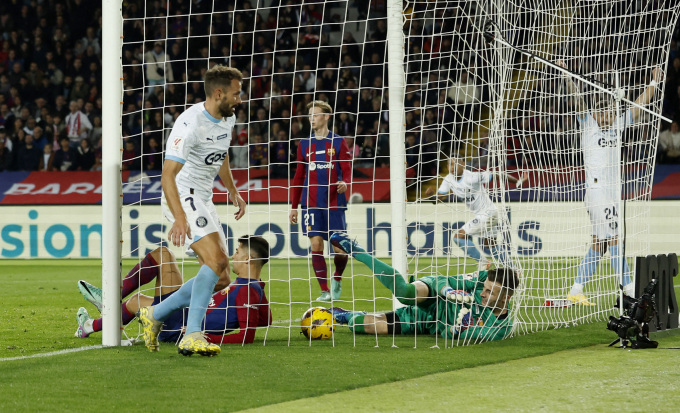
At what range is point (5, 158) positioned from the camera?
18.1 meters

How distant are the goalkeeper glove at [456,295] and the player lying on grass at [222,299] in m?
1.24

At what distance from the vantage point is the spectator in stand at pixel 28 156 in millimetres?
17875

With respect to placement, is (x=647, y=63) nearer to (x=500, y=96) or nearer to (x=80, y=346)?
(x=500, y=96)

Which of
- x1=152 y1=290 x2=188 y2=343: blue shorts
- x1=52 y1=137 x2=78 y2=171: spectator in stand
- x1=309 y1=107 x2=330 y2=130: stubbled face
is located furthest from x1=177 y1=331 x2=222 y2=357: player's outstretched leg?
x1=52 y1=137 x2=78 y2=171: spectator in stand

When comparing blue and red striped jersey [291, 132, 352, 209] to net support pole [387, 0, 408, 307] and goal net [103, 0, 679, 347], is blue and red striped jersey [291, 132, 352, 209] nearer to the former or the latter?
goal net [103, 0, 679, 347]

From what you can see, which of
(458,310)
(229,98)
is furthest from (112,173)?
(458,310)

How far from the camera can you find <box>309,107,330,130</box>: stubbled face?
8773 mm

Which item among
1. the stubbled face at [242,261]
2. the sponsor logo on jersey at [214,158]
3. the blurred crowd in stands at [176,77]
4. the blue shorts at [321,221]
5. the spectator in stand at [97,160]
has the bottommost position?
the stubbled face at [242,261]

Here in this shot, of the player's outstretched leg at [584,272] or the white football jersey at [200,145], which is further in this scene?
the player's outstretched leg at [584,272]

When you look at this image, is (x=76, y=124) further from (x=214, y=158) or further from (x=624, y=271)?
(x=214, y=158)

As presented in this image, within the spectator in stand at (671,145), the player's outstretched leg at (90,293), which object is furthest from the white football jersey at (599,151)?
the spectator in stand at (671,145)

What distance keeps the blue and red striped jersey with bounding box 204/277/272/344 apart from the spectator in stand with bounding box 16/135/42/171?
1247cm

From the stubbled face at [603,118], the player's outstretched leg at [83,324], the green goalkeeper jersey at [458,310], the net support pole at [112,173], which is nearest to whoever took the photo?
the net support pole at [112,173]

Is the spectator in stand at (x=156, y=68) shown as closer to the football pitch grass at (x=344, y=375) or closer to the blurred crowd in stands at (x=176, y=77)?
the blurred crowd in stands at (x=176, y=77)
